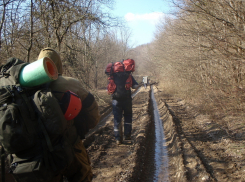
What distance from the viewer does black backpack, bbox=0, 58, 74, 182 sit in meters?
1.68

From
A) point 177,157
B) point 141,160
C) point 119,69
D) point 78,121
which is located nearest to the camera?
point 78,121

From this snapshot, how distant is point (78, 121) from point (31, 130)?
599 mm

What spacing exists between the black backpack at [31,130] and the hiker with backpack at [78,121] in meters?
0.19

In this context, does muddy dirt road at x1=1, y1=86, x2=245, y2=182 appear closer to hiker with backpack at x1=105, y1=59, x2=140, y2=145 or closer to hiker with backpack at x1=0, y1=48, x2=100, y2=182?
hiker with backpack at x1=105, y1=59, x2=140, y2=145

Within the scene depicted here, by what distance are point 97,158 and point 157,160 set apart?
1379mm

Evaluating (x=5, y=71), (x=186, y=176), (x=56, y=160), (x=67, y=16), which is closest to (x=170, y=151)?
(x=186, y=176)

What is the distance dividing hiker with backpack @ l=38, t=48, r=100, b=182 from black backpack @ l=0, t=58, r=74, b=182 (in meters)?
0.19

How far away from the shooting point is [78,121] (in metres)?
2.28

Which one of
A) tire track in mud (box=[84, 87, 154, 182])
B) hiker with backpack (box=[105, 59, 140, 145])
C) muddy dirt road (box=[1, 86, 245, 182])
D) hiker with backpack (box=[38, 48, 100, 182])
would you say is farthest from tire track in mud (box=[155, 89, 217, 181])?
hiker with backpack (box=[38, 48, 100, 182])

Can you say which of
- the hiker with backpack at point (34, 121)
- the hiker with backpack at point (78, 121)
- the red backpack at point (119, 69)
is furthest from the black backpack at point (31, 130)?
the red backpack at point (119, 69)

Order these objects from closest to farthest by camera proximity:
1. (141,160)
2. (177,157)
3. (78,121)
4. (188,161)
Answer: (78,121), (188,161), (141,160), (177,157)

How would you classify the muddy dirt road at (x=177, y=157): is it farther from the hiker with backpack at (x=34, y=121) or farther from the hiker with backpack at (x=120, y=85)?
the hiker with backpack at (x=34, y=121)

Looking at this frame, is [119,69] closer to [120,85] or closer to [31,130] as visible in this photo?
[120,85]

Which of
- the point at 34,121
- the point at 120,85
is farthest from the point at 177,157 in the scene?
the point at 34,121
